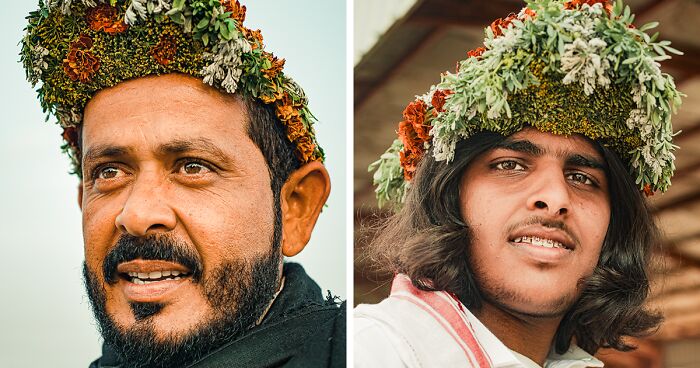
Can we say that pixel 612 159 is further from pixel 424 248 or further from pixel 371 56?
pixel 371 56

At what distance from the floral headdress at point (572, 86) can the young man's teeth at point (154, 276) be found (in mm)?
783

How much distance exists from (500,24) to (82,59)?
3.74 ft

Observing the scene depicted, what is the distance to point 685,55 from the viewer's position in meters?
2.54

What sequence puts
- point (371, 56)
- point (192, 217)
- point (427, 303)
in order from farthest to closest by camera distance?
point (371, 56) → point (427, 303) → point (192, 217)

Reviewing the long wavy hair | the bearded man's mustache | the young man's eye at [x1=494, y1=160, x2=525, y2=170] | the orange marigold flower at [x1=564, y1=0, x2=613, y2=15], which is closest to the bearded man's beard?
the bearded man's mustache

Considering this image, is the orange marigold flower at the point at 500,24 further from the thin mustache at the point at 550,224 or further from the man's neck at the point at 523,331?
the man's neck at the point at 523,331

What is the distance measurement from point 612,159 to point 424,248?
571mm

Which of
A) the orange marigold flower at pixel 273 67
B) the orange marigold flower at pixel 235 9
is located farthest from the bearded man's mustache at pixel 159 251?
the orange marigold flower at pixel 235 9

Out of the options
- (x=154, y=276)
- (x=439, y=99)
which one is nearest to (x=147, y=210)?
(x=154, y=276)

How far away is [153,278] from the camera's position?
2.43 meters

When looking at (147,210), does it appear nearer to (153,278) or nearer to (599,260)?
(153,278)

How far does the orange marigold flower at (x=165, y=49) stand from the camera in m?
2.41

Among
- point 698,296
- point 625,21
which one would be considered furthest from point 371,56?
point 698,296

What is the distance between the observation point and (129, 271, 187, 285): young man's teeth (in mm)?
2418
